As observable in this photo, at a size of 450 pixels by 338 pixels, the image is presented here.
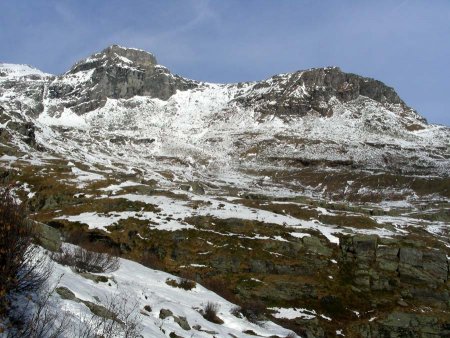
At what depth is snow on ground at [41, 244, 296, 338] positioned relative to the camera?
11875 millimetres

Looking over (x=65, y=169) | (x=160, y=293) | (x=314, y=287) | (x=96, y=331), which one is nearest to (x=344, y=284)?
(x=314, y=287)

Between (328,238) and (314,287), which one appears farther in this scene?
(328,238)

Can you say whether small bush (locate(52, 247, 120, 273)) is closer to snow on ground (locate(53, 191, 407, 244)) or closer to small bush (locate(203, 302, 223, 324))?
small bush (locate(203, 302, 223, 324))

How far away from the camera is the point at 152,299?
15594 millimetres

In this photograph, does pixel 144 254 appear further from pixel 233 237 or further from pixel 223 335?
pixel 223 335

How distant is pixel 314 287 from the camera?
34.5 meters

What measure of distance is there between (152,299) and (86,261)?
314 centimetres

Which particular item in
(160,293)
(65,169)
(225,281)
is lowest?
(225,281)

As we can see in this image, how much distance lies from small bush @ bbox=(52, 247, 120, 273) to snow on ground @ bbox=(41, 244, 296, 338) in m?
0.41

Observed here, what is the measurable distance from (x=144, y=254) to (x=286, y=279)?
1192cm

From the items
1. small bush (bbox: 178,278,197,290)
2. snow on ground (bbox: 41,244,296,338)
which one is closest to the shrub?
snow on ground (bbox: 41,244,296,338)

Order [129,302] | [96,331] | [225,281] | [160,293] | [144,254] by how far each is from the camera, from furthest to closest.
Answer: [144,254]
[225,281]
[160,293]
[129,302]
[96,331]

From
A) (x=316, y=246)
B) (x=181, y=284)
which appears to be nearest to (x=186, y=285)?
(x=181, y=284)

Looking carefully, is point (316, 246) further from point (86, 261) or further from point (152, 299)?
point (86, 261)
